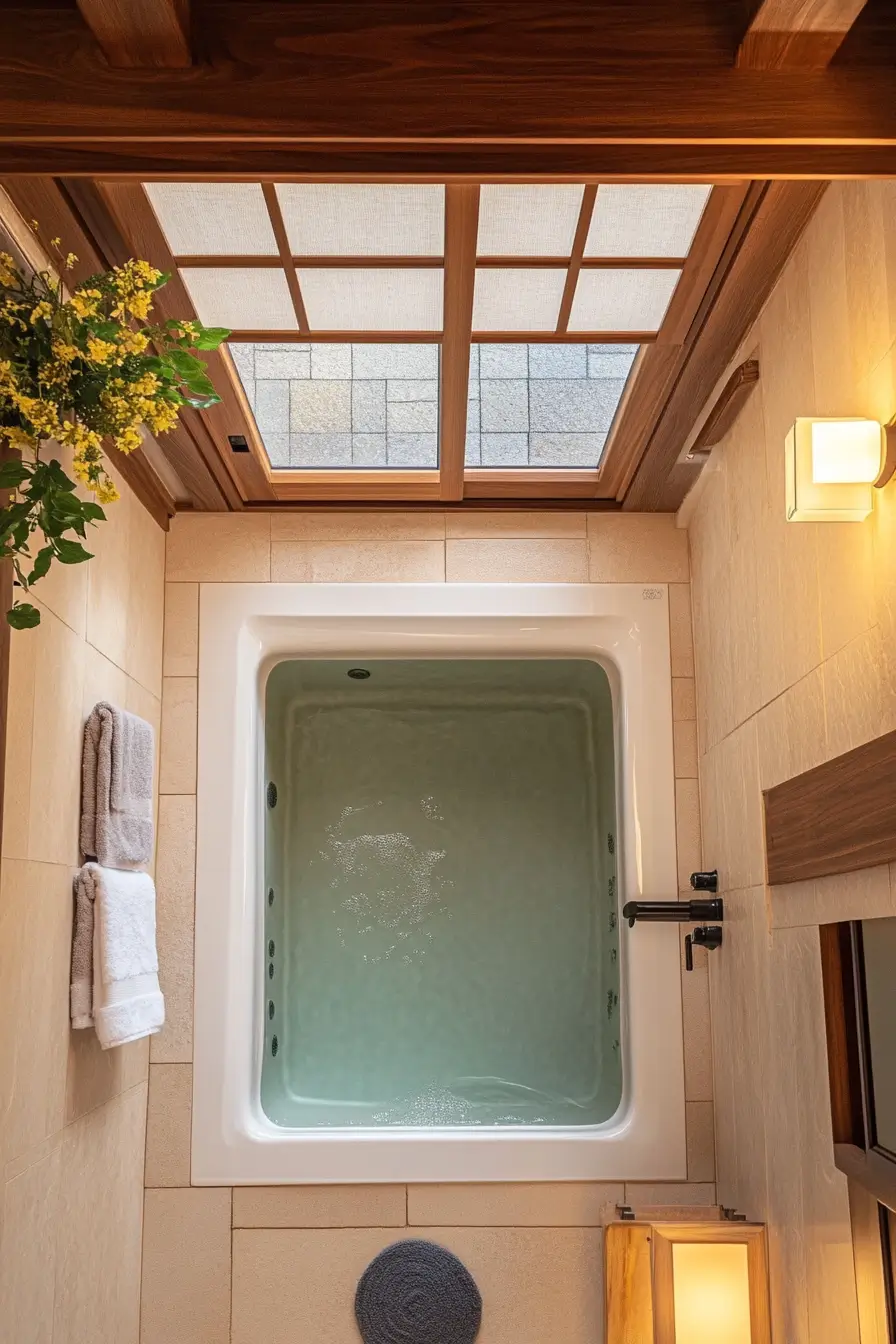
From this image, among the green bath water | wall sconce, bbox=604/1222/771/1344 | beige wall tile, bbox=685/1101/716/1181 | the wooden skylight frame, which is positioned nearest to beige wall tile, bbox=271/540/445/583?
the wooden skylight frame

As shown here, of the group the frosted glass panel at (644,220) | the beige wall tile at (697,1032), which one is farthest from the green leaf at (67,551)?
the beige wall tile at (697,1032)

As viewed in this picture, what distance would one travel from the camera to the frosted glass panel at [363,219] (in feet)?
7.16

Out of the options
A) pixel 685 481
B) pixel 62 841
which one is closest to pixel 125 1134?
pixel 62 841

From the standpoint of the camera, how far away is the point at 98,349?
75.8 inches

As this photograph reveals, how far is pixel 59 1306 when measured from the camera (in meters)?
2.53

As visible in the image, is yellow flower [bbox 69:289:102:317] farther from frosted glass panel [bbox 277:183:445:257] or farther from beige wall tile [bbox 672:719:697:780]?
beige wall tile [bbox 672:719:697:780]

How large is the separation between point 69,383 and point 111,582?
99cm

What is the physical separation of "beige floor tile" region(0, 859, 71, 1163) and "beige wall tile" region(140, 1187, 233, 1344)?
81 cm

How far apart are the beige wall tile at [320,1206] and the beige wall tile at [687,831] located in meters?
1.04

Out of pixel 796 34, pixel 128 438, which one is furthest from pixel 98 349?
pixel 796 34

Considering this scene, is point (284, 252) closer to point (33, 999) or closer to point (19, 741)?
point (19, 741)

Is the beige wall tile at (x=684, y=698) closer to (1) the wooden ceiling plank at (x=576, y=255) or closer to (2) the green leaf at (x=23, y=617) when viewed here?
(1) the wooden ceiling plank at (x=576, y=255)

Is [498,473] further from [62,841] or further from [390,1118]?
[390,1118]

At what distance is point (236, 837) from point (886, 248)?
219 centimetres
